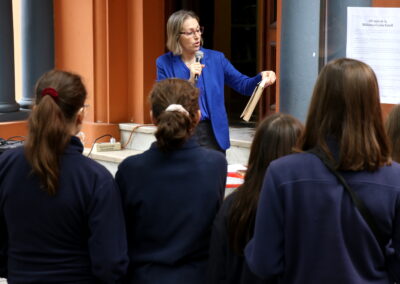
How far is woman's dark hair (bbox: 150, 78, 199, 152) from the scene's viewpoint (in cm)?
253

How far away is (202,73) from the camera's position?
4602 mm

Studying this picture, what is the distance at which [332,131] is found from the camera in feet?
6.86

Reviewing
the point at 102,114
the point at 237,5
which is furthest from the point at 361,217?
the point at 237,5

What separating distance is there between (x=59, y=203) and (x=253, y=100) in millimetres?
1988

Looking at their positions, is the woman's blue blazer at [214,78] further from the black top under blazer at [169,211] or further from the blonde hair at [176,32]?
the black top under blazer at [169,211]

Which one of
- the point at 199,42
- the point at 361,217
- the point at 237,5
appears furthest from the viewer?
the point at 237,5

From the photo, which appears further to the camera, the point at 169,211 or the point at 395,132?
the point at 395,132

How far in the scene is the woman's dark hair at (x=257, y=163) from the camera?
232 centimetres

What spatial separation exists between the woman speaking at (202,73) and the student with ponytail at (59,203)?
6.88 ft

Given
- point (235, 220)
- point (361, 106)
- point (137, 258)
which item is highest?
point (361, 106)

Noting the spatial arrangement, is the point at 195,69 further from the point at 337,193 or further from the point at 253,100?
the point at 337,193

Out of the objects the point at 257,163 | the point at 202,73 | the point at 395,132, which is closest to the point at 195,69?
the point at 202,73

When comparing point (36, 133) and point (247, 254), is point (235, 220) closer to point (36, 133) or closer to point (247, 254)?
point (247, 254)

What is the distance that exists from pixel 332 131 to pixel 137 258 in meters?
0.88
